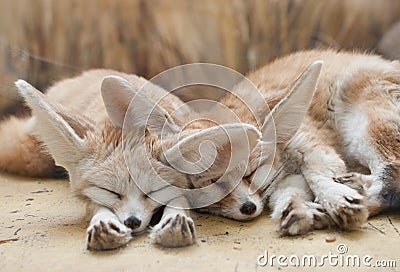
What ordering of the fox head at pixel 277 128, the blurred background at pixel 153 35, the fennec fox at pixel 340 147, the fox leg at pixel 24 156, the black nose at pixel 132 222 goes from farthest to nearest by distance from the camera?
the blurred background at pixel 153 35, the fox leg at pixel 24 156, the fox head at pixel 277 128, the fennec fox at pixel 340 147, the black nose at pixel 132 222

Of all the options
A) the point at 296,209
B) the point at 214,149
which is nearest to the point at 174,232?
the point at 214,149

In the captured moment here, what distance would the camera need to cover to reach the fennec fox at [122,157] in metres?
2.49

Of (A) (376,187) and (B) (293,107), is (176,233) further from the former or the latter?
(A) (376,187)

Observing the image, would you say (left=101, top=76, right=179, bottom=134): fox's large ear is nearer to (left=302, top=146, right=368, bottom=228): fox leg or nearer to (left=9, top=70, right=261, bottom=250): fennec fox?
(left=9, top=70, right=261, bottom=250): fennec fox

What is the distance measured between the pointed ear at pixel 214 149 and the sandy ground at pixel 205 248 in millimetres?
291

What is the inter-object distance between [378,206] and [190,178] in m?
0.91

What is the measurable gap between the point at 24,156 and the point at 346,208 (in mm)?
2106

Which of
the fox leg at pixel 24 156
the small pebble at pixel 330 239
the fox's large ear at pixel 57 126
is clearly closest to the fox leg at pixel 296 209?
the small pebble at pixel 330 239

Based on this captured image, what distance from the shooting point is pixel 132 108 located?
106 inches

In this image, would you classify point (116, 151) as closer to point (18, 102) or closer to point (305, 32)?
point (18, 102)

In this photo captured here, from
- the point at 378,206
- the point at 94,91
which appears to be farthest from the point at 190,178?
the point at 94,91

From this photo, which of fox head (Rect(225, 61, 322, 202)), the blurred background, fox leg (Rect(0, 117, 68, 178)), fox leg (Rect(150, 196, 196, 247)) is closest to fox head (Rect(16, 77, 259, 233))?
fox leg (Rect(150, 196, 196, 247))

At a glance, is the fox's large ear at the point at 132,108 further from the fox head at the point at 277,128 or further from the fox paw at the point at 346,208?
the fox paw at the point at 346,208

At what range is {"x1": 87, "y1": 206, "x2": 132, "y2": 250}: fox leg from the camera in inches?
95.3
